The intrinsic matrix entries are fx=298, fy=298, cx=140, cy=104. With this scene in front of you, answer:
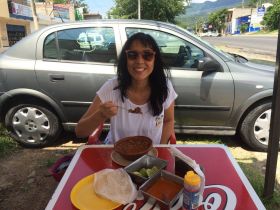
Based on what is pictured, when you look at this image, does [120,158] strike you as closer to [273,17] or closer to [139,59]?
[139,59]

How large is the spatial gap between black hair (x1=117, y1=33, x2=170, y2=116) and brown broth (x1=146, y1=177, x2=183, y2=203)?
791mm

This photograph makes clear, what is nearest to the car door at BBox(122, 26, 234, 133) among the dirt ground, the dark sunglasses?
the dirt ground

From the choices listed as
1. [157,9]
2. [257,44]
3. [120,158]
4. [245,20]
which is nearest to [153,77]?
[120,158]

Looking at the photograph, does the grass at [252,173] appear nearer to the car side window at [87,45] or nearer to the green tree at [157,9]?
the car side window at [87,45]

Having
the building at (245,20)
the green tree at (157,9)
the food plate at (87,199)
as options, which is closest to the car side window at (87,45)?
the food plate at (87,199)

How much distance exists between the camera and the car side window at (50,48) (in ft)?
12.9

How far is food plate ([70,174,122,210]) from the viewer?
4.56 ft

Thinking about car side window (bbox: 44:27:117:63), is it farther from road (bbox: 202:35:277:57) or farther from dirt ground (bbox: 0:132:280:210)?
road (bbox: 202:35:277:57)

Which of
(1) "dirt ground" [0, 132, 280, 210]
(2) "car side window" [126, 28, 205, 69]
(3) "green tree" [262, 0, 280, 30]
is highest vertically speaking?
(3) "green tree" [262, 0, 280, 30]

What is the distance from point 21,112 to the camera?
4.02 meters

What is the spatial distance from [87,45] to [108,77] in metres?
0.55

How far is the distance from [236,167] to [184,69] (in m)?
2.15

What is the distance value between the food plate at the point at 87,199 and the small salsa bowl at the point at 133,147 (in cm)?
27

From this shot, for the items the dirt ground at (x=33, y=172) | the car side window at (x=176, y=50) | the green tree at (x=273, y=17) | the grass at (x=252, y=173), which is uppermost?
the green tree at (x=273, y=17)
